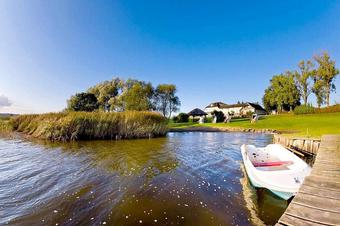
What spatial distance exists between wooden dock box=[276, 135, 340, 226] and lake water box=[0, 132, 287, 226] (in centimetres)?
147

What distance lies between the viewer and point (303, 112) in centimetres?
4416

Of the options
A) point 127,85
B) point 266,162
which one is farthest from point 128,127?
point 127,85

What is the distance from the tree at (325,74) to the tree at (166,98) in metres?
36.9

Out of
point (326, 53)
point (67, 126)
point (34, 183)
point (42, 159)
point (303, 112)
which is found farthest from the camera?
point (326, 53)

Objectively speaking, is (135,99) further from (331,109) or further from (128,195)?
(128,195)

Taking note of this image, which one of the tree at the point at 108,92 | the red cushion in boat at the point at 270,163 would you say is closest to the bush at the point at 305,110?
the red cushion in boat at the point at 270,163

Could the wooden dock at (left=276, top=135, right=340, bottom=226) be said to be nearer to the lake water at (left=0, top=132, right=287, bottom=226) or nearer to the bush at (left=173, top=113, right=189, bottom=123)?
the lake water at (left=0, top=132, right=287, bottom=226)

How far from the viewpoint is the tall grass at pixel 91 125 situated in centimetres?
1764

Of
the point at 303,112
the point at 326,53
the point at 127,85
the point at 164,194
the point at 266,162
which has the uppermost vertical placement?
the point at 326,53

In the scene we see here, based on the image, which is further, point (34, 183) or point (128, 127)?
point (128, 127)

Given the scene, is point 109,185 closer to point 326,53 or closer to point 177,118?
point 177,118

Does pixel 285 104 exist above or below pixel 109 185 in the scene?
above

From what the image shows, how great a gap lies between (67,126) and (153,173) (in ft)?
40.8

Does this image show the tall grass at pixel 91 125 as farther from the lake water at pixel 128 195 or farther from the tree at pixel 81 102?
the tree at pixel 81 102
